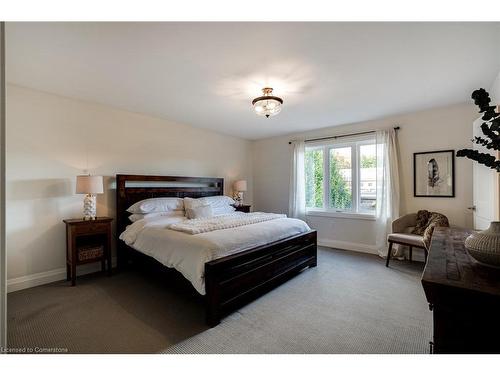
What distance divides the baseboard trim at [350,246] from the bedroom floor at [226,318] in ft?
3.66

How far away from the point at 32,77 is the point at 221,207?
2936 mm

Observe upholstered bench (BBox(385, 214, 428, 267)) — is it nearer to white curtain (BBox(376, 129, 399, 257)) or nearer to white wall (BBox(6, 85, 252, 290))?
white curtain (BBox(376, 129, 399, 257))

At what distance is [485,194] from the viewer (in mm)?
2525

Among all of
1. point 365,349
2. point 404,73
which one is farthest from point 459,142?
point 365,349

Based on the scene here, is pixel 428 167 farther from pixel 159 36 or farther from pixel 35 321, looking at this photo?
pixel 35 321

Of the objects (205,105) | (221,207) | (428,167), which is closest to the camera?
(205,105)

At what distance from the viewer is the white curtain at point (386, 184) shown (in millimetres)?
3863

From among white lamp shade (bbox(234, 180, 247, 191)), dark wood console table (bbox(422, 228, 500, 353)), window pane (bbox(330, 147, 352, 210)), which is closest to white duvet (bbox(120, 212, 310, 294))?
dark wood console table (bbox(422, 228, 500, 353))

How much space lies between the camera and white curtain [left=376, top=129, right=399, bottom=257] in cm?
386

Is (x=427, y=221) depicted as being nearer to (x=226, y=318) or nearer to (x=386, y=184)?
(x=386, y=184)

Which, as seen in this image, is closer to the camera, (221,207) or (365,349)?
(365,349)

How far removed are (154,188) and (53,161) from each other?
1327mm

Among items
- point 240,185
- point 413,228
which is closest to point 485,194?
point 413,228
